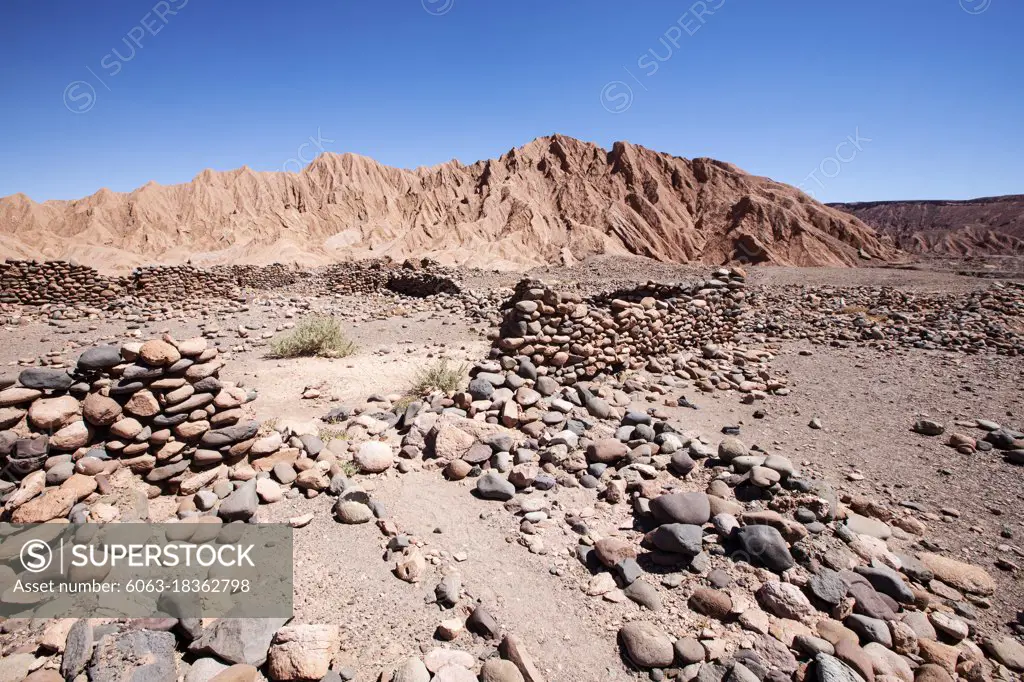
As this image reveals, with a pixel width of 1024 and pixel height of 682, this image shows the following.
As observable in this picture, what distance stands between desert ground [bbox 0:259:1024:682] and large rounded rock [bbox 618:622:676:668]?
13 millimetres

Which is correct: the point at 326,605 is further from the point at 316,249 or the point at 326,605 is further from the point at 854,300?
the point at 316,249

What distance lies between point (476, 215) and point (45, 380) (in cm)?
3912

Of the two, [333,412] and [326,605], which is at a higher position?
[333,412]

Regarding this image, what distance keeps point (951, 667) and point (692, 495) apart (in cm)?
166

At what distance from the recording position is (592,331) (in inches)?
→ 290

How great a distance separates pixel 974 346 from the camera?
30.9 ft

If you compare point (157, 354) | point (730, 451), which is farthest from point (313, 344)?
point (730, 451)

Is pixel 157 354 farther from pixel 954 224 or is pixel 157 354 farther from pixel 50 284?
pixel 954 224

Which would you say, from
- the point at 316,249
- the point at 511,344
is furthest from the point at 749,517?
the point at 316,249

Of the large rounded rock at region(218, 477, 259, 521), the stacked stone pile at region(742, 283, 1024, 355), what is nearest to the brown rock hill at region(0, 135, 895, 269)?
the stacked stone pile at region(742, 283, 1024, 355)

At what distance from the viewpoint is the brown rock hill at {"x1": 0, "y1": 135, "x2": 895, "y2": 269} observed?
36.7m

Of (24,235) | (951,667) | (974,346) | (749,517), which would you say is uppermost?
(24,235)

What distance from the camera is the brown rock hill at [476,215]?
36719 millimetres

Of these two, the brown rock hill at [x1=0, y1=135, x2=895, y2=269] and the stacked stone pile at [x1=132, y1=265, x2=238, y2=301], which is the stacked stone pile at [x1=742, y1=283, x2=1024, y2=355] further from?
the brown rock hill at [x1=0, y1=135, x2=895, y2=269]
